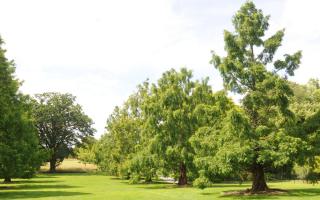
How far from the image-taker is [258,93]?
31.7 meters

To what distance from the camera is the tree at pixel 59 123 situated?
108 m

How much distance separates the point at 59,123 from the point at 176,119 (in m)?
70.0

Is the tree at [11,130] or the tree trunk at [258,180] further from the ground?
the tree at [11,130]

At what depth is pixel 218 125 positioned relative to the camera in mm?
33562

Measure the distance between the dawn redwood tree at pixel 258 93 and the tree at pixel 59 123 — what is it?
266 feet

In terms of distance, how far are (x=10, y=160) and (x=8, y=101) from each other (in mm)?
6383

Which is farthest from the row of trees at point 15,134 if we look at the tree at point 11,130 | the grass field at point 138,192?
the grass field at point 138,192

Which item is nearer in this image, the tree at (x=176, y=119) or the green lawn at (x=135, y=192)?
the green lawn at (x=135, y=192)

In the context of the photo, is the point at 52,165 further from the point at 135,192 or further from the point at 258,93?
the point at 258,93

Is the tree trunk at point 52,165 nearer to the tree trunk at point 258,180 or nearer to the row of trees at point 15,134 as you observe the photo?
the row of trees at point 15,134

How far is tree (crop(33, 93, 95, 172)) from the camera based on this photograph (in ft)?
356

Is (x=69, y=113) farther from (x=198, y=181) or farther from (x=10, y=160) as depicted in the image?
(x=198, y=181)

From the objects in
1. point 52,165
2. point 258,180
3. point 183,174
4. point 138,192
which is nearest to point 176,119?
point 183,174

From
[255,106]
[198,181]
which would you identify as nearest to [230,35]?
[255,106]
